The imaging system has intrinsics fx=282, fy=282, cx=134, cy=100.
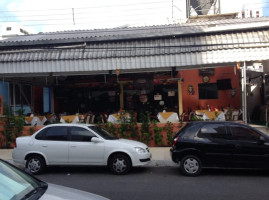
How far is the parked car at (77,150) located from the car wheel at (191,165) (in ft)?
3.75

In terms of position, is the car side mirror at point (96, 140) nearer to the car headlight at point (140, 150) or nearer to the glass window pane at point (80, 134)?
the glass window pane at point (80, 134)

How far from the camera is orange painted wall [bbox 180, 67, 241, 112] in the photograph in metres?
17.0

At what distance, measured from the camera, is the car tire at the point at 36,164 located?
8.62 metres

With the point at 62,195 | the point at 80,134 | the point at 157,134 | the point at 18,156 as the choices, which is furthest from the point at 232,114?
the point at 62,195

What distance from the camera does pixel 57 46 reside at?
14.0 metres

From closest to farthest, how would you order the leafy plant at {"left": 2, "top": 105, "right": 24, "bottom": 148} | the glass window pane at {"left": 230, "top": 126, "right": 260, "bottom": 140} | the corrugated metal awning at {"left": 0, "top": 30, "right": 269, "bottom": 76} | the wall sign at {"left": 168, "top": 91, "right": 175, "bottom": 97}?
1. the glass window pane at {"left": 230, "top": 126, "right": 260, "bottom": 140}
2. the corrugated metal awning at {"left": 0, "top": 30, "right": 269, "bottom": 76}
3. the leafy plant at {"left": 2, "top": 105, "right": 24, "bottom": 148}
4. the wall sign at {"left": 168, "top": 91, "right": 175, "bottom": 97}

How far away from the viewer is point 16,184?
333 centimetres

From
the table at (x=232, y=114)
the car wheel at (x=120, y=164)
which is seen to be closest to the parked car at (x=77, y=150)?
the car wheel at (x=120, y=164)

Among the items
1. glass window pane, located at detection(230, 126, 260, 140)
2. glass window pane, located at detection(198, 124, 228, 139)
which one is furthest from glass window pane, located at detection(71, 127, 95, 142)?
glass window pane, located at detection(230, 126, 260, 140)

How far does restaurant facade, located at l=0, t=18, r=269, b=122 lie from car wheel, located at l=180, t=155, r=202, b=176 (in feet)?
17.7

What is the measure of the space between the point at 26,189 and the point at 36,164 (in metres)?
5.71

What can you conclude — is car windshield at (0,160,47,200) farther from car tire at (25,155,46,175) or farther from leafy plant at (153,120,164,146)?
leafy plant at (153,120,164,146)

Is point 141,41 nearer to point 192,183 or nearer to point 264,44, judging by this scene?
point 264,44

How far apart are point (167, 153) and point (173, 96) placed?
6620 millimetres
